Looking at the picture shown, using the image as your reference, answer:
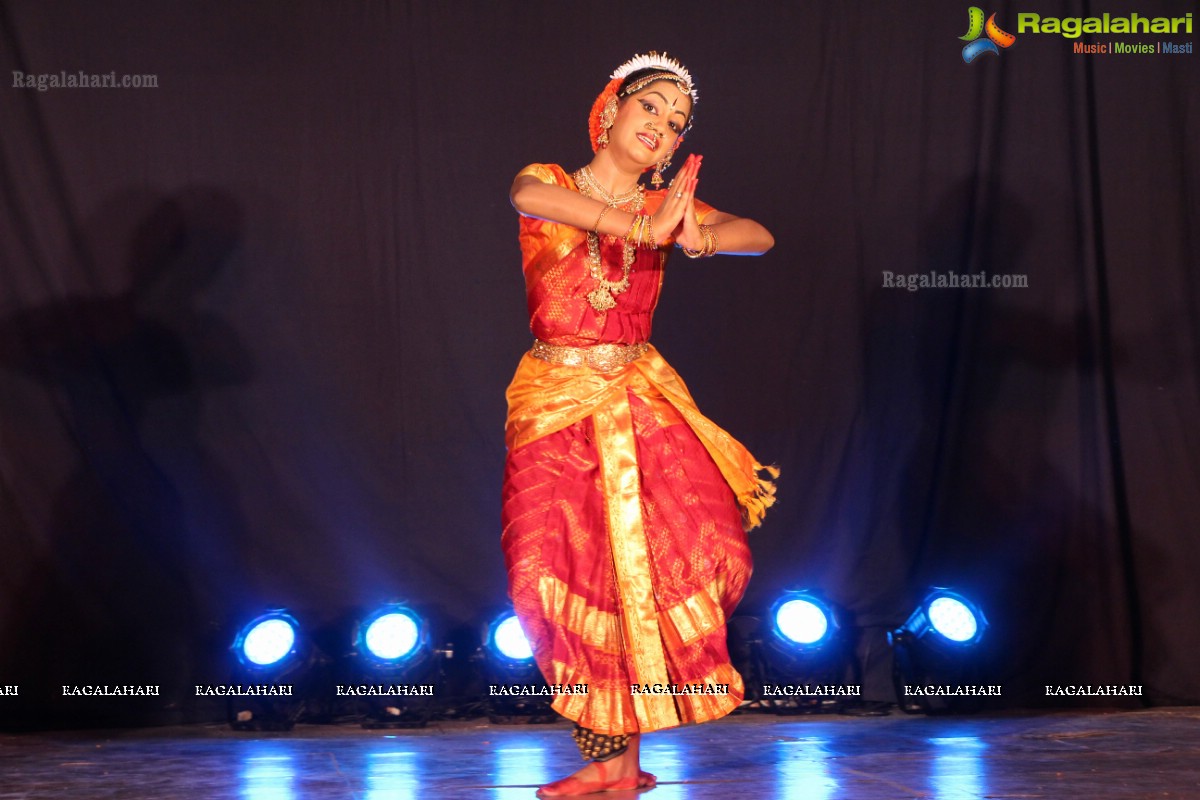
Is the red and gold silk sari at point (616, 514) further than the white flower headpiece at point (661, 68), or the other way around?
the white flower headpiece at point (661, 68)

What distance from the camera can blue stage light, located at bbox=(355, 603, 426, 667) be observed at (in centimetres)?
439

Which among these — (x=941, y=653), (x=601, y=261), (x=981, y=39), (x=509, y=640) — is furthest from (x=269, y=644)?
(x=981, y=39)

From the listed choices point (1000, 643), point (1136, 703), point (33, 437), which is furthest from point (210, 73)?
point (1136, 703)

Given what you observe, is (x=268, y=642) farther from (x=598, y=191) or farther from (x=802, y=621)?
(x=598, y=191)

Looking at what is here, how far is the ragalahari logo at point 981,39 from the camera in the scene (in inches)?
195

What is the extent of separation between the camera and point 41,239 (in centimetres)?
445

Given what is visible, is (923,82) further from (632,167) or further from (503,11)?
(632,167)

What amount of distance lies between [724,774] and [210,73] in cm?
303

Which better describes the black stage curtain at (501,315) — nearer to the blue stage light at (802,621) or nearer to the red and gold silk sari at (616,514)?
the blue stage light at (802,621)

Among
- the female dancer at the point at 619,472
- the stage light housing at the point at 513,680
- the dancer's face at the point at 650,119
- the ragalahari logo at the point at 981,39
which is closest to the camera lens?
the female dancer at the point at 619,472

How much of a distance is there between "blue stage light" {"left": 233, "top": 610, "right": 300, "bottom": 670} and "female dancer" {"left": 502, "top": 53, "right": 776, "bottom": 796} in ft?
5.21

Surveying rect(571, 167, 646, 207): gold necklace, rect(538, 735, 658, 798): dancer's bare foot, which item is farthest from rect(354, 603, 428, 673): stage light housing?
rect(571, 167, 646, 207): gold necklace

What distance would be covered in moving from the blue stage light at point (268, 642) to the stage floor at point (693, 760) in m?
0.24

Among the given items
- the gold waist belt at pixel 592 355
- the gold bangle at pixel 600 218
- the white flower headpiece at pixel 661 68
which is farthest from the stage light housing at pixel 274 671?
the white flower headpiece at pixel 661 68
